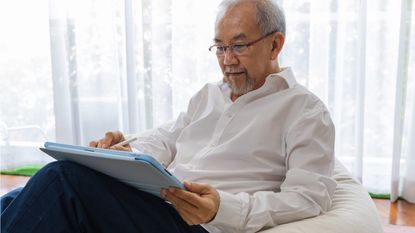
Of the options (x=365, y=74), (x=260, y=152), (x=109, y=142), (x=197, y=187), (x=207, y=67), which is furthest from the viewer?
(x=207, y=67)

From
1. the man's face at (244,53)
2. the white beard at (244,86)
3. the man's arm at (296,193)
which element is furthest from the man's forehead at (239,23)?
the man's arm at (296,193)

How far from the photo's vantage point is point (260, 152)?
1.23 m

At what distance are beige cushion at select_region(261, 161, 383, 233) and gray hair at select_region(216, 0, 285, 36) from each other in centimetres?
50

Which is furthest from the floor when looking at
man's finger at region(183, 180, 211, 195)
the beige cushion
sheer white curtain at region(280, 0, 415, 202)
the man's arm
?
man's finger at region(183, 180, 211, 195)

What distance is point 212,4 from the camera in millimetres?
2387

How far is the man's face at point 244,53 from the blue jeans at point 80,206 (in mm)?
475

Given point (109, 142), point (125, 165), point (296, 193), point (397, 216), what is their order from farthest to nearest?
point (397, 216) < point (109, 142) < point (296, 193) < point (125, 165)

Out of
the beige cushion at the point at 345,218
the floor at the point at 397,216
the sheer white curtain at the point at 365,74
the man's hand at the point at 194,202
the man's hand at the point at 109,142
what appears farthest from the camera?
the sheer white curtain at the point at 365,74

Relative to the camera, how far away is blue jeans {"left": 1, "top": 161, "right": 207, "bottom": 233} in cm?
95

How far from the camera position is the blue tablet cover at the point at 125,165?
0.84 meters

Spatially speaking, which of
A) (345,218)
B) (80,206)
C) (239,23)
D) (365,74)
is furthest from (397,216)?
(80,206)

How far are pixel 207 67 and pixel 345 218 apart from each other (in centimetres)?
148

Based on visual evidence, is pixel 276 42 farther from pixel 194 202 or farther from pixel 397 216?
pixel 397 216

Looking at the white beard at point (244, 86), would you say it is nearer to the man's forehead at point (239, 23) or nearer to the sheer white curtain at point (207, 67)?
the man's forehead at point (239, 23)
